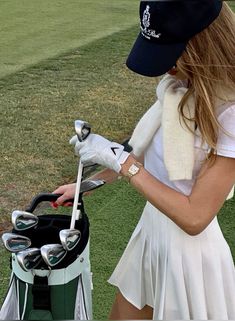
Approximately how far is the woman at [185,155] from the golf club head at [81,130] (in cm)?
2

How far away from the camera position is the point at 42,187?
4.75m

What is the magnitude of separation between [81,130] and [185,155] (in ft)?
1.13

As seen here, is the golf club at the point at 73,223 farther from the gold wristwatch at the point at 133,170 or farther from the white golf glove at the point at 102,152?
the gold wristwatch at the point at 133,170

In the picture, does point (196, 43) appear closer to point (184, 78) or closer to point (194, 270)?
point (184, 78)

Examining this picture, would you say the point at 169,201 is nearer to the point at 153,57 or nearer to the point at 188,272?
the point at 188,272

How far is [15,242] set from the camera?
2.09 meters

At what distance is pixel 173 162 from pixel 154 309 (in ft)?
1.78

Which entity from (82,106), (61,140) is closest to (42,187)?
(61,140)

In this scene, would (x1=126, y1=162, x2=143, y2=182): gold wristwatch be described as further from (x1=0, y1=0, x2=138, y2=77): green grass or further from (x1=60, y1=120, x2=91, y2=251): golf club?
(x1=0, y1=0, x2=138, y2=77): green grass

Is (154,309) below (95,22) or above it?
above

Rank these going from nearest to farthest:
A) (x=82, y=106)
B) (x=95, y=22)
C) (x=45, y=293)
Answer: (x=45, y=293) → (x=82, y=106) → (x=95, y=22)

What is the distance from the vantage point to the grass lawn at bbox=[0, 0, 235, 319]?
13.8 ft

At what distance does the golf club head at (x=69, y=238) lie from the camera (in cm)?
202

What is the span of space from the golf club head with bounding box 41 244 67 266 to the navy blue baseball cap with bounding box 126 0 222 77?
1.94 ft
